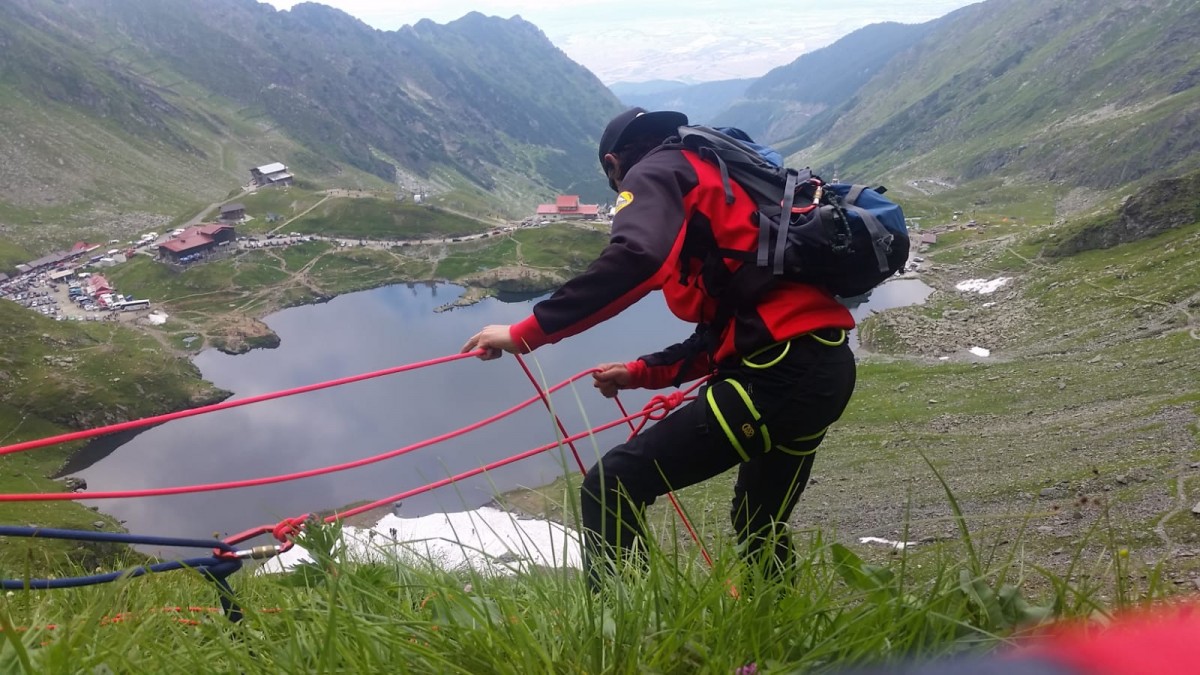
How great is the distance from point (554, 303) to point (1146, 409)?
26103mm

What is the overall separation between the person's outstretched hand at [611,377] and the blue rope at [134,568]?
2169 millimetres

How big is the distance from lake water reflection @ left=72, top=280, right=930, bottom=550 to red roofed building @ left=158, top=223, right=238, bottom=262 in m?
25.7

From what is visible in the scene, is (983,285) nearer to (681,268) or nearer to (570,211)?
(681,268)

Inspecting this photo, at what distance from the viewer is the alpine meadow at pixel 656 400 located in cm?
156

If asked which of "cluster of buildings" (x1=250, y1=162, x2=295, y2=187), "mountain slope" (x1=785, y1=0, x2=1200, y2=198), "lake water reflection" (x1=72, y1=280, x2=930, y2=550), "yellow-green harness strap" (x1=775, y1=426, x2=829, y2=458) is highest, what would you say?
"cluster of buildings" (x1=250, y1=162, x2=295, y2=187)

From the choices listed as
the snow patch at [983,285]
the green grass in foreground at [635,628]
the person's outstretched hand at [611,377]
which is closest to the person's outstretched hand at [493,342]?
the person's outstretched hand at [611,377]

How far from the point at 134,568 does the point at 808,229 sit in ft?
9.04

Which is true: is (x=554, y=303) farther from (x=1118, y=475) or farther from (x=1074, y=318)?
(x=1074, y=318)

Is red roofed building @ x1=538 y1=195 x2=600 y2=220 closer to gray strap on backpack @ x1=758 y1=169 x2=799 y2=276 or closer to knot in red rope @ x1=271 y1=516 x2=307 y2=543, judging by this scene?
gray strap on backpack @ x1=758 y1=169 x2=799 y2=276

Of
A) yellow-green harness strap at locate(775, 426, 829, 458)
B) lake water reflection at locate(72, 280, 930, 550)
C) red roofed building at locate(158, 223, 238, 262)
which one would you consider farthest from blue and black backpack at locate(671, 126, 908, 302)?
red roofed building at locate(158, 223, 238, 262)

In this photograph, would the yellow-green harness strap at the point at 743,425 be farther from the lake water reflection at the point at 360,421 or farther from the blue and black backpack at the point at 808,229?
the lake water reflection at the point at 360,421

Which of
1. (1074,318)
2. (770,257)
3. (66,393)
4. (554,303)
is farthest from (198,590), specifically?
(66,393)

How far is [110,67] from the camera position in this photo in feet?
589

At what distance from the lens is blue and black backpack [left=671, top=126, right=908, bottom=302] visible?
123 inches
